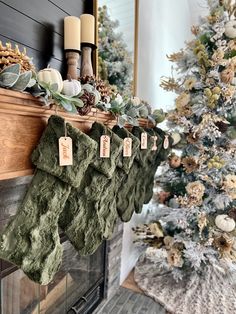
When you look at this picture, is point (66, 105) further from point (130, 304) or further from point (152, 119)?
point (130, 304)

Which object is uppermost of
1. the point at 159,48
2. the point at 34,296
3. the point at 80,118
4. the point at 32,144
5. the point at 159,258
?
the point at 159,48

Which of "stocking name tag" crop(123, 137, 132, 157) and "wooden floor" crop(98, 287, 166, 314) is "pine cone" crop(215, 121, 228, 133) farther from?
"wooden floor" crop(98, 287, 166, 314)

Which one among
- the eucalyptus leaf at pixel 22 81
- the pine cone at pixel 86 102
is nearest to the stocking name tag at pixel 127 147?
the pine cone at pixel 86 102

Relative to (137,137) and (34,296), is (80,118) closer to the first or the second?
(137,137)

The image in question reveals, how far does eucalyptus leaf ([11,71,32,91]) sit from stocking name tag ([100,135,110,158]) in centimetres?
49

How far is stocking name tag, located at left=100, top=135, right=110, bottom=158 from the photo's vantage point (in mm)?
1230

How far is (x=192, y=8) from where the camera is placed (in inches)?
132

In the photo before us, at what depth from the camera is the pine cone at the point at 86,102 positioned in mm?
1089

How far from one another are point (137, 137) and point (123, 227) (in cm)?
94

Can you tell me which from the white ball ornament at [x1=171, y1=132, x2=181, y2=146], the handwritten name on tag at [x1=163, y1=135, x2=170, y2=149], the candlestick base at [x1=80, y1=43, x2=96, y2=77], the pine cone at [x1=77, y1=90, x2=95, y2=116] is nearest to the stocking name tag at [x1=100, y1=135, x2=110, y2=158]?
the pine cone at [x1=77, y1=90, x2=95, y2=116]

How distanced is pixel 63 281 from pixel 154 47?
218cm

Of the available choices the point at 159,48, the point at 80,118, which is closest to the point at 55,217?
the point at 80,118

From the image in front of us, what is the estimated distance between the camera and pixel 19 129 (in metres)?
0.87

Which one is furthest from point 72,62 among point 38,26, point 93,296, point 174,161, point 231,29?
point 93,296
